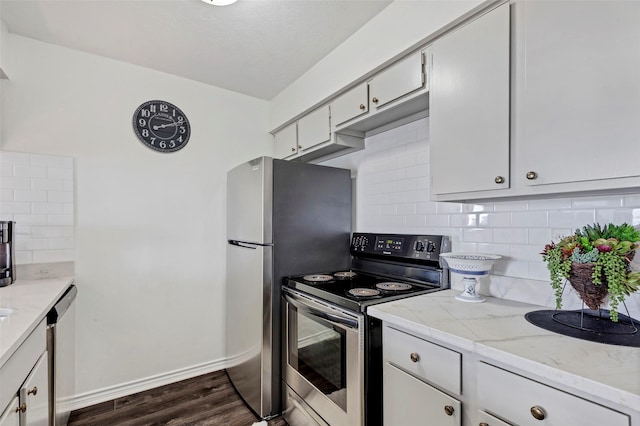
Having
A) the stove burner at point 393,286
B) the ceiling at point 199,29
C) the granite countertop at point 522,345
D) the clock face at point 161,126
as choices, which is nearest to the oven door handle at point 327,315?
the granite countertop at point 522,345

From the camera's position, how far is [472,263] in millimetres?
1435

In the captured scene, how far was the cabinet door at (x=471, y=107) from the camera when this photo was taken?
126cm

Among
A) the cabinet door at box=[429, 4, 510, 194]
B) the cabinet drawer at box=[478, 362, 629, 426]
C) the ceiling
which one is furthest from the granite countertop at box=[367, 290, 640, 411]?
the ceiling

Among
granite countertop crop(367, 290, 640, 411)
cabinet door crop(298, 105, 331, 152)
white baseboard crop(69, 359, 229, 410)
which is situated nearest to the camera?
granite countertop crop(367, 290, 640, 411)

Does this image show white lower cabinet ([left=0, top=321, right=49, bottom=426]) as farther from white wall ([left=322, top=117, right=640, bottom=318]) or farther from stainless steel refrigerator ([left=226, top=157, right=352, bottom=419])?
white wall ([left=322, top=117, right=640, bottom=318])

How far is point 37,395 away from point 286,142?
2238mm

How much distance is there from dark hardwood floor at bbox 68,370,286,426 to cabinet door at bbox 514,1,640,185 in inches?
81.4

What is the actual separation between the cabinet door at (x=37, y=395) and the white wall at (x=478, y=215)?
192 centimetres

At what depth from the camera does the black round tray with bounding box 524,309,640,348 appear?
98 centimetres

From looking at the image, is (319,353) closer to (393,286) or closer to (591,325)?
(393,286)

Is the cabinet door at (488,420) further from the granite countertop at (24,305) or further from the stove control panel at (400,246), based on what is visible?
the granite countertop at (24,305)

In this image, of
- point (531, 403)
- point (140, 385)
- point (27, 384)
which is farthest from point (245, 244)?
point (531, 403)

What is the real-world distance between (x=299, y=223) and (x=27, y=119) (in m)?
1.92

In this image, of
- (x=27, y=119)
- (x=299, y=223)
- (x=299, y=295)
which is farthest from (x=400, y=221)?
(x=27, y=119)
